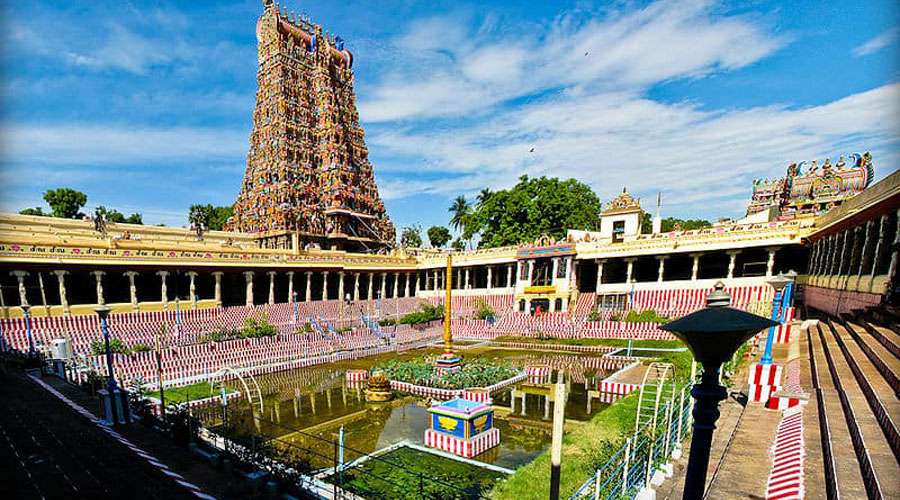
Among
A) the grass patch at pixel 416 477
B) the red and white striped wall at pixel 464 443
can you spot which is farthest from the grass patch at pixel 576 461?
the red and white striped wall at pixel 464 443

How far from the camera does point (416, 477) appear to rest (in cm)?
931

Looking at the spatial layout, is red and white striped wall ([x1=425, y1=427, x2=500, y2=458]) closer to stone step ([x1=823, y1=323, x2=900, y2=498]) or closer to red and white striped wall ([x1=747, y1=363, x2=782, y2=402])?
red and white striped wall ([x1=747, y1=363, x2=782, y2=402])

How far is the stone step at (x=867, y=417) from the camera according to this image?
430cm

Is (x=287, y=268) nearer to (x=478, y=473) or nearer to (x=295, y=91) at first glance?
(x=295, y=91)

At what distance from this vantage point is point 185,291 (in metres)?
31.9

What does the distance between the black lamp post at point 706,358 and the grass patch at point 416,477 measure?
5936mm

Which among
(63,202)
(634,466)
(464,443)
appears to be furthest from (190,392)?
(63,202)

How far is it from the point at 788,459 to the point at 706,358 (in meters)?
5.00

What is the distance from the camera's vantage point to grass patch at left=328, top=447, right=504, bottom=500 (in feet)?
26.4

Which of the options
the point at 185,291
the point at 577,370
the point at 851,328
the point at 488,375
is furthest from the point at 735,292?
the point at 185,291

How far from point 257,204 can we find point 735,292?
152 ft

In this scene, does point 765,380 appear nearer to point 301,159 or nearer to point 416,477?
point 416,477

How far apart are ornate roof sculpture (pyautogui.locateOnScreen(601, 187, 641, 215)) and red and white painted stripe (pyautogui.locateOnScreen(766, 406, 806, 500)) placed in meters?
29.8

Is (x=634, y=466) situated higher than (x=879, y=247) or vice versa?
(x=879, y=247)
